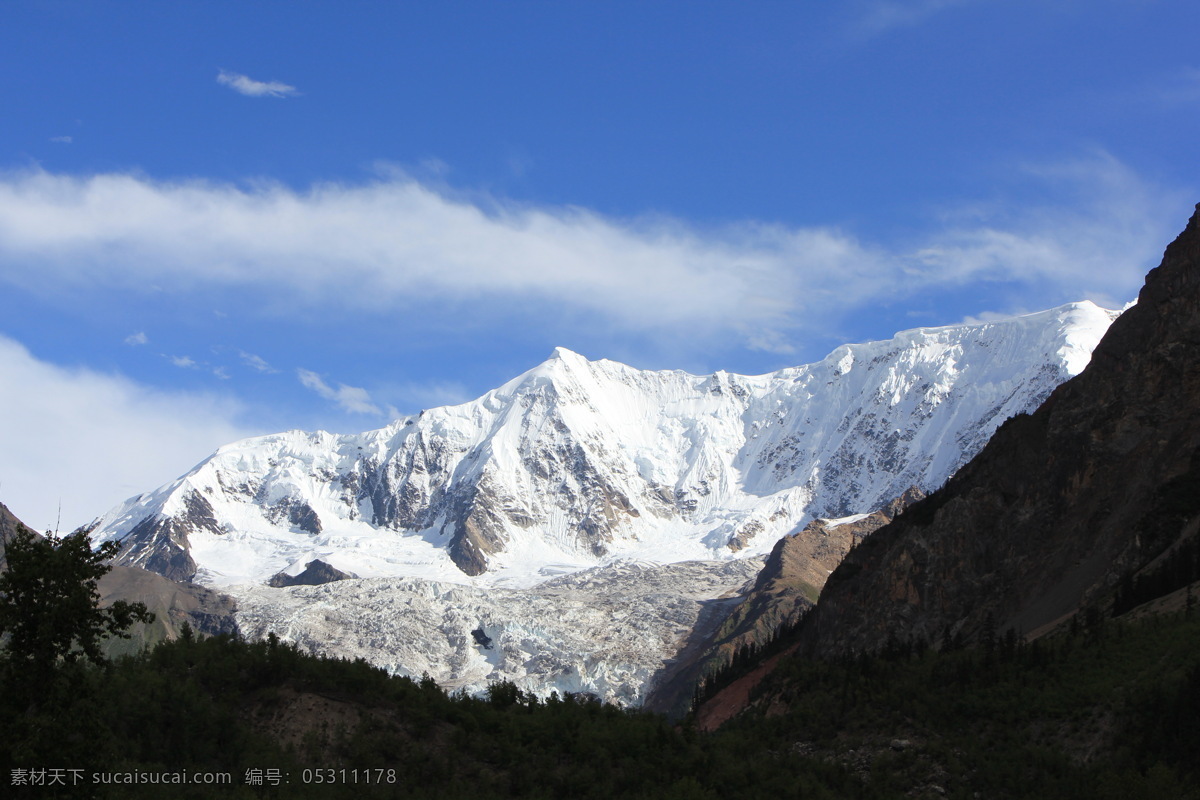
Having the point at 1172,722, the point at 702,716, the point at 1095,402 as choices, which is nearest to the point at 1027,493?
the point at 1095,402

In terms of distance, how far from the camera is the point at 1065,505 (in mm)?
103562

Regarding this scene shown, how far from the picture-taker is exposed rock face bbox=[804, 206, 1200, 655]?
90.2 m

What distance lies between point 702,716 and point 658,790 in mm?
68147

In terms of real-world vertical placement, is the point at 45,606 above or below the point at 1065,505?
below

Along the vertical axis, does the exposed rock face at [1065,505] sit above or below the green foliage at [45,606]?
above

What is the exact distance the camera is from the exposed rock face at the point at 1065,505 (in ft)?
A: 296

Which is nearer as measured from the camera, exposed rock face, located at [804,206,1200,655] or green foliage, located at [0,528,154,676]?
green foliage, located at [0,528,154,676]

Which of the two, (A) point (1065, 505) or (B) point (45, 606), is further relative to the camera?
(A) point (1065, 505)

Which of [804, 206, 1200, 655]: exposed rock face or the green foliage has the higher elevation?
[804, 206, 1200, 655]: exposed rock face

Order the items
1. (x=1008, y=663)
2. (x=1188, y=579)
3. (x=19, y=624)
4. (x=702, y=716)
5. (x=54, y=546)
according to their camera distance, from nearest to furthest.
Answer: (x=19, y=624), (x=54, y=546), (x=1008, y=663), (x=1188, y=579), (x=702, y=716)

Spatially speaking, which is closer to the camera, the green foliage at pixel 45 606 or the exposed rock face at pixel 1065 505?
the green foliage at pixel 45 606

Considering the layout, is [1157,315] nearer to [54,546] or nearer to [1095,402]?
[1095,402]

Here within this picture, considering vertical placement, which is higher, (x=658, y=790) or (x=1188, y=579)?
(x=1188, y=579)

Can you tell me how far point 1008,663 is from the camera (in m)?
62.6
